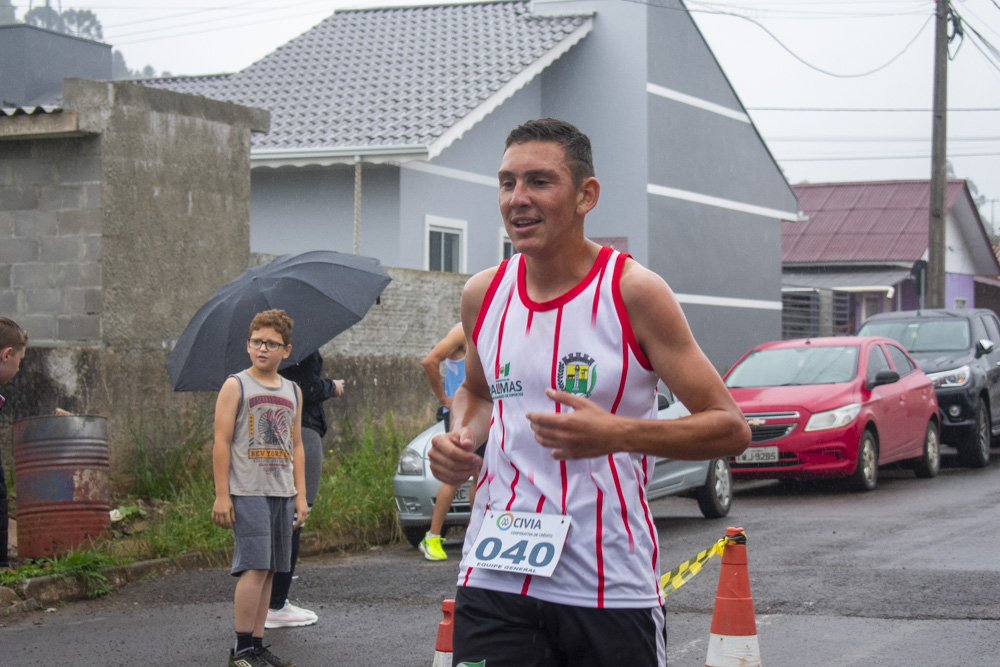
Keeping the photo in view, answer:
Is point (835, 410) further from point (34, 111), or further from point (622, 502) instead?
point (622, 502)

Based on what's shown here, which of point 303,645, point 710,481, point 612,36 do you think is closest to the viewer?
point 303,645

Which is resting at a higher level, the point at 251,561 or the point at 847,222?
the point at 847,222

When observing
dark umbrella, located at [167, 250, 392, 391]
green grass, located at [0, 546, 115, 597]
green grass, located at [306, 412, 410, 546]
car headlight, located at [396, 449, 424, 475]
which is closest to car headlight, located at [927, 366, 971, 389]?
green grass, located at [306, 412, 410, 546]

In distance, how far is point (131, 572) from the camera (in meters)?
8.87

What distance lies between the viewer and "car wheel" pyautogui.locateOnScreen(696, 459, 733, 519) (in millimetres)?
11367

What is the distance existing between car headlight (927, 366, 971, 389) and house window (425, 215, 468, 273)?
7.52 metres

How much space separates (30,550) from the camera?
345 inches

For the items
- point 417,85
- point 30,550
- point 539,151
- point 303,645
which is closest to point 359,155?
point 417,85

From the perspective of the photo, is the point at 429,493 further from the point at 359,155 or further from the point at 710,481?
the point at 359,155

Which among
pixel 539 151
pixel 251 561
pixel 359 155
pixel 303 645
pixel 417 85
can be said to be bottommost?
pixel 303 645

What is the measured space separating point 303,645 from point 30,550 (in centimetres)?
292

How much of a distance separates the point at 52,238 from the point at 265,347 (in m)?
5.78

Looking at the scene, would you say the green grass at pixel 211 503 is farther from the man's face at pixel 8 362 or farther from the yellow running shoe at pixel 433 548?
the man's face at pixel 8 362

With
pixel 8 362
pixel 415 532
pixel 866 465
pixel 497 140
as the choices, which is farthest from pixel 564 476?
pixel 497 140
